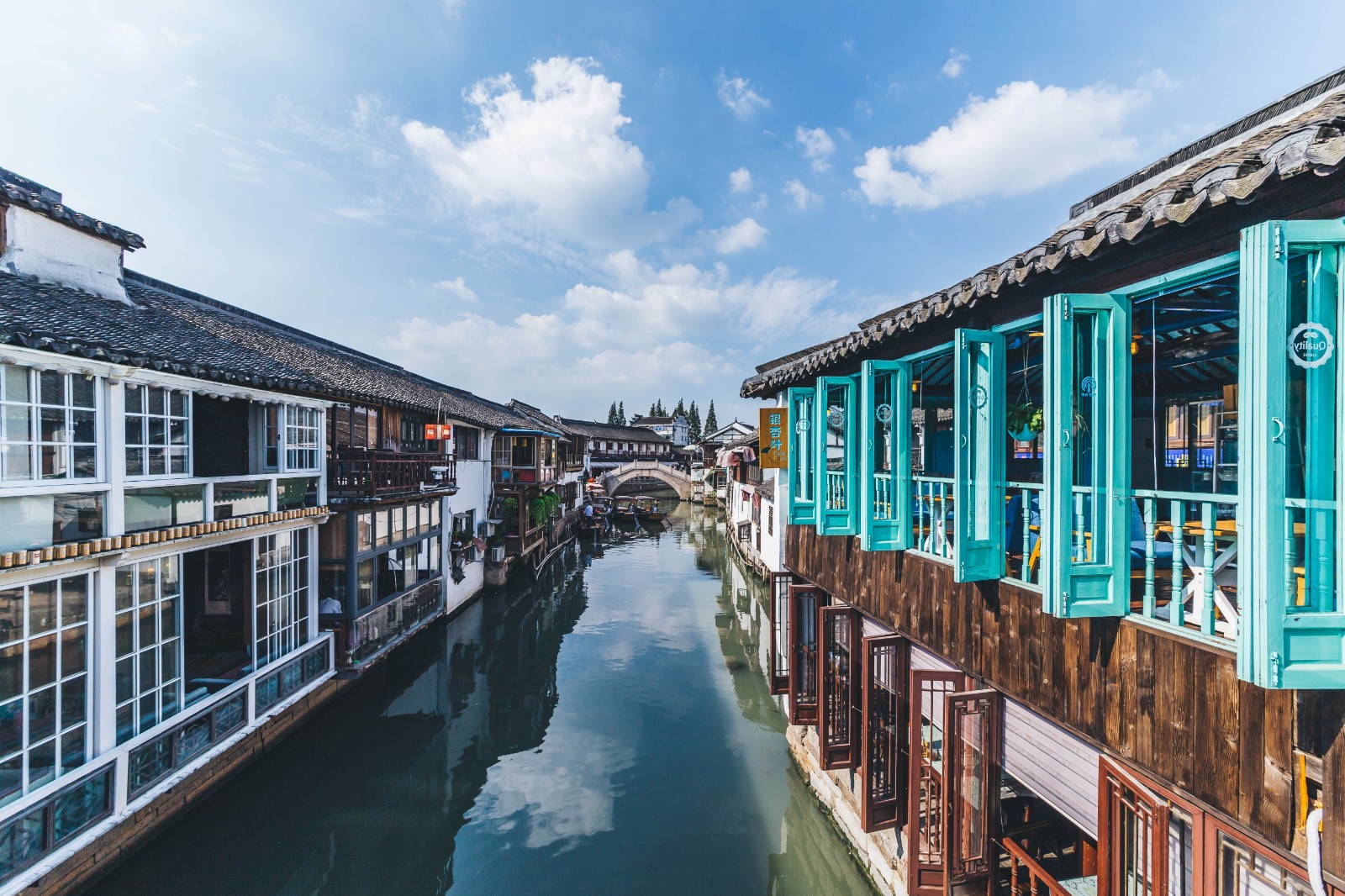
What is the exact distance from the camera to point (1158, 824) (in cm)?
329

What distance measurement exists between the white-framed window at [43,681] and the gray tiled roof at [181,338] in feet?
9.00

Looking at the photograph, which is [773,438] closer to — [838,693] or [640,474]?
[838,693]

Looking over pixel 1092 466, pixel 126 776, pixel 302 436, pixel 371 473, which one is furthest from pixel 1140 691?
pixel 371 473

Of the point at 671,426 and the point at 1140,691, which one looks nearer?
the point at 1140,691

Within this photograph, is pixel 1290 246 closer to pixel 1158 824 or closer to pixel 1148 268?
pixel 1148 268

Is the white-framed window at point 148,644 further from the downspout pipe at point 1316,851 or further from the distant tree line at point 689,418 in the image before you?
the distant tree line at point 689,418

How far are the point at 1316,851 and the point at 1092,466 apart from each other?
1.87 metres

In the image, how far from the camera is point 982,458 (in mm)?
3922

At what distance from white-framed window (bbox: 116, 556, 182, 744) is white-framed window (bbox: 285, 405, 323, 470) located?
122 inches

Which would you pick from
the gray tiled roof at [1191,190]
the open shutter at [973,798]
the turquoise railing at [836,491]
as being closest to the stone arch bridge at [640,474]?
the turquoise railing at [836,491]

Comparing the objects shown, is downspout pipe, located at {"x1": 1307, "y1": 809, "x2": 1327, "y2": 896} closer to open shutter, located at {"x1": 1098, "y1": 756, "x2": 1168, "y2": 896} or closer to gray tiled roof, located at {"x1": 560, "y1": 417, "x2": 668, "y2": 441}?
open shutter, located at {"x1": 1098, "y1": 756, "x2": 1168, "y2": 896}

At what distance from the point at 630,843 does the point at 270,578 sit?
7669 mm

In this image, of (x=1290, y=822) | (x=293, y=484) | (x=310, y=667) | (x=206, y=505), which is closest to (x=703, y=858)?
(x=1290, y=822)

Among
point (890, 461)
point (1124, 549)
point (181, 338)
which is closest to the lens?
point (1124, 549)
